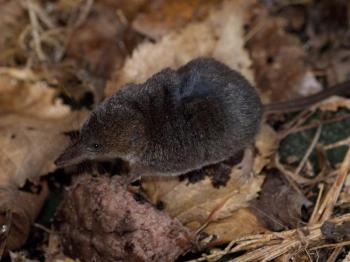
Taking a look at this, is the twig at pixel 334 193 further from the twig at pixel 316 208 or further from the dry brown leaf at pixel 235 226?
the dry brown leaf at pixel 235 226

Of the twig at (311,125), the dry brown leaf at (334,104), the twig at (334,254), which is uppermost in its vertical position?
the dry brown leaf at (334,104)

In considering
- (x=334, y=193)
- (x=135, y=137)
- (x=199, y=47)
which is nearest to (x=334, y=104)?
(x=334, y=193)

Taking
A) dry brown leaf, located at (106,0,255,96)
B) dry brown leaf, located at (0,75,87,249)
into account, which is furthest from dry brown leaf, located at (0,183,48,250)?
dry brown leaf, located at (106,0,255,96)

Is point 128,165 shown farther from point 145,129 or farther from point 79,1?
point 79,1

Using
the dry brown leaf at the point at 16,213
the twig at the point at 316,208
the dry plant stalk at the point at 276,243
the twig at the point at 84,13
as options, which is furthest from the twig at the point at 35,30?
the twig at the point at 316,208

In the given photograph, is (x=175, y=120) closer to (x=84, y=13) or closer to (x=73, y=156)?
(x=73, y=156)

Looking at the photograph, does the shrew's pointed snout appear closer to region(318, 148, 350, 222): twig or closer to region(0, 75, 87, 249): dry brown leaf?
region(0, 75, 87, 249): dry brown leaf

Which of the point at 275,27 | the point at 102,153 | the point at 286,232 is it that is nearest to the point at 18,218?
the point at 102,153
